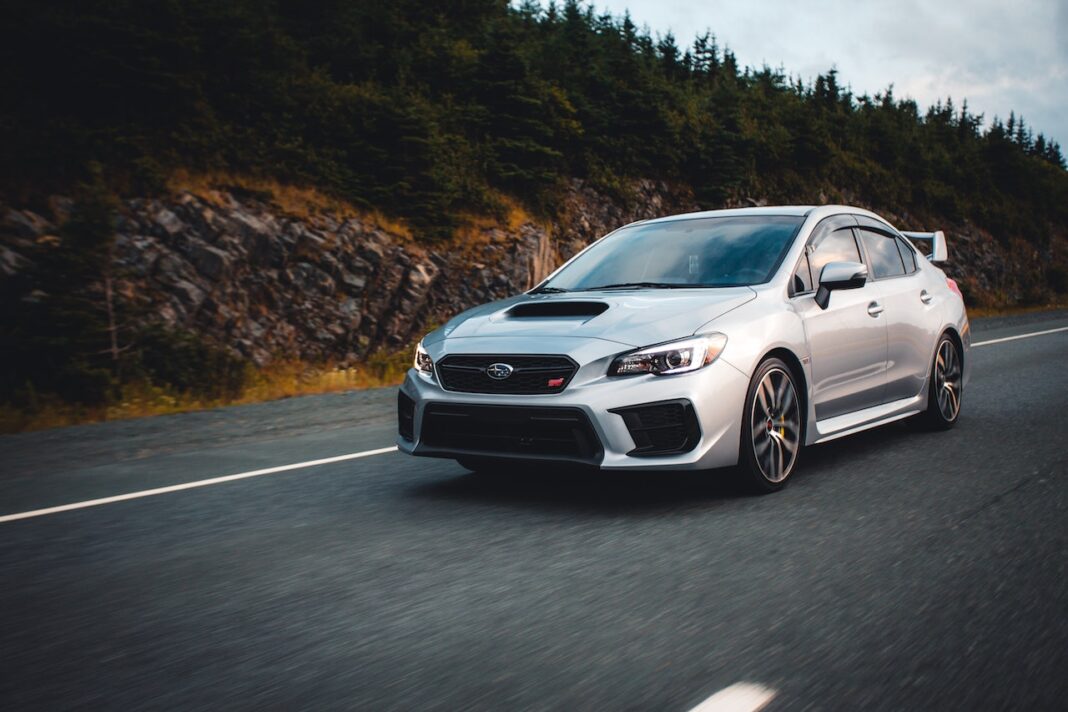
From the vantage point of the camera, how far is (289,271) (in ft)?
68.7

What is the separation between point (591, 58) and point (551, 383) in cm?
3115

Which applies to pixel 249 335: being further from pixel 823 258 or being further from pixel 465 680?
pixel 465 680

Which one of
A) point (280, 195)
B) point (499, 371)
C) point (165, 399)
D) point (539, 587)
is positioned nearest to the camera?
point (539, 587)

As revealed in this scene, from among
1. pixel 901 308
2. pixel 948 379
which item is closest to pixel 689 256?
pixel 901 308

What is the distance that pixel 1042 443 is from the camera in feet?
22.3

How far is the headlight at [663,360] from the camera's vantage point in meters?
4.88

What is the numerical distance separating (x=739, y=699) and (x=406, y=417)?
319 centimetres

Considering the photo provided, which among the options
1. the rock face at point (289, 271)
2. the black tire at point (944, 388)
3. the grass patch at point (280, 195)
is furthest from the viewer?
the grass patch at point (280, 195)

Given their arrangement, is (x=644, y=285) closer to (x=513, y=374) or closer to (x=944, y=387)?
(x=513, y=374)

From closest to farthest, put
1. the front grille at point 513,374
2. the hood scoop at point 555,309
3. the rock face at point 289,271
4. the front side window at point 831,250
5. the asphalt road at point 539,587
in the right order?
the asphalt road at point 539,587 < the front grille at point 513,374 < the hood scoop at point 555,309 < the front side window at point 831,250 < the rock face at point 289,271

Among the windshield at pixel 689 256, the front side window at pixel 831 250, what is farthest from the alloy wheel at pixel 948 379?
the windshield at pixel 689 256

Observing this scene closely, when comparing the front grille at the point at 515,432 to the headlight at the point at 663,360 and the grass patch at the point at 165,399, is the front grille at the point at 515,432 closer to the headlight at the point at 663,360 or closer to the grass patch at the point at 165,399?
the headlight at the point at 663,360

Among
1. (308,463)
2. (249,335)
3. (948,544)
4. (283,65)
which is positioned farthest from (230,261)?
(948,544)

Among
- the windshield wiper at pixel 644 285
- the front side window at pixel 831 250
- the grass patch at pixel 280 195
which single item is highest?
the grass patch at pixel 280 195
